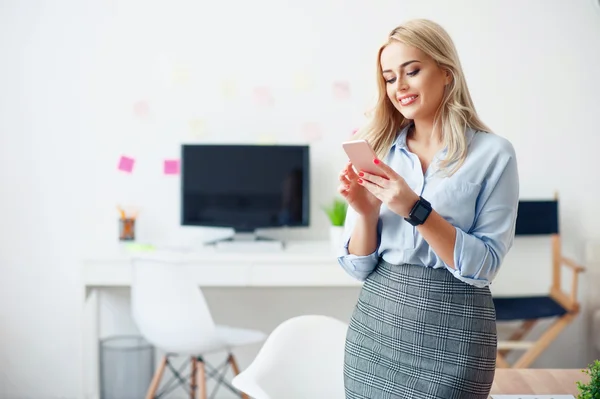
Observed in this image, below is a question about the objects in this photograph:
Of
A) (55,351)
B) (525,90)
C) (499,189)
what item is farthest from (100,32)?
(499,189)

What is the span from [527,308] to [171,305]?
1629 millimetres

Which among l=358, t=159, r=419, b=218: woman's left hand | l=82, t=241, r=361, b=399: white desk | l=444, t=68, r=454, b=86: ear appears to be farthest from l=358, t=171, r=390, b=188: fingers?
l=82, t=241, r=361, b=399: white desk

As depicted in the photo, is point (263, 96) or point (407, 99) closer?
point (407, 99)

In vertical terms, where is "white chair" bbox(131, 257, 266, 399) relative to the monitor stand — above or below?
below

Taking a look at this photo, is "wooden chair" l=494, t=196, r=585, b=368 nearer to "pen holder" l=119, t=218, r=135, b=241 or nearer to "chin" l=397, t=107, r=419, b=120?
"pen holder" l=119, t=218, r=135, b=241

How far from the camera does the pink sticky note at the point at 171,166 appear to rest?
3805 mm

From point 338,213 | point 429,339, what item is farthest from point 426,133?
point 338,213

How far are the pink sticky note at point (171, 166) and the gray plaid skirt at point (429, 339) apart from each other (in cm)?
227

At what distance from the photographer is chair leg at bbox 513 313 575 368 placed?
3600 millimetres

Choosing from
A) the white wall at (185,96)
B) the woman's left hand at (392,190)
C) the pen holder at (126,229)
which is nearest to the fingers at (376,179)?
the woman's left hand at (392,190)

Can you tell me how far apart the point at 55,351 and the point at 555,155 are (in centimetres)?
267

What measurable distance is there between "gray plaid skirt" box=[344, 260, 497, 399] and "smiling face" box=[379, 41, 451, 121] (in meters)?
0.35

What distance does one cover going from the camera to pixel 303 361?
206 centimetres

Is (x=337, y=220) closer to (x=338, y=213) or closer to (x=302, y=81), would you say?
(x=338, y=213)
